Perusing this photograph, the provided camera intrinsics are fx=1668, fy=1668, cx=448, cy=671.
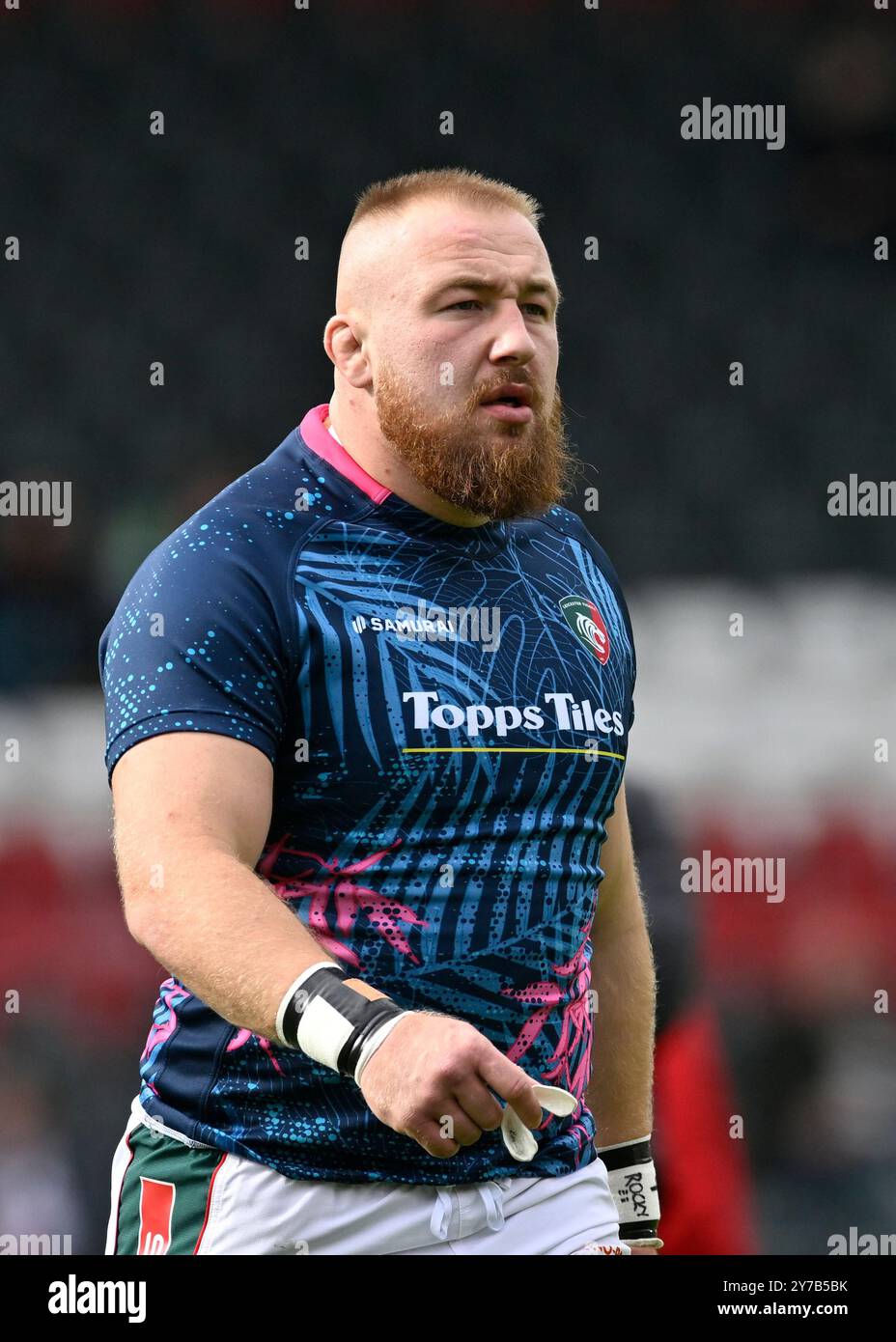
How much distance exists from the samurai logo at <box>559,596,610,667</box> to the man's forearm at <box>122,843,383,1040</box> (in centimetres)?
58

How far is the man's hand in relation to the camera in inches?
53.9

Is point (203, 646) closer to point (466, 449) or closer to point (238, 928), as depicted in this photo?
point (238, 928)

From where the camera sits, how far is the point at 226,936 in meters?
1.52

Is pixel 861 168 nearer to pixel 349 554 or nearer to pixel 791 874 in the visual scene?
pixel 791 874

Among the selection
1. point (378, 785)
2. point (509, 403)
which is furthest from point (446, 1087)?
point (509, 403)

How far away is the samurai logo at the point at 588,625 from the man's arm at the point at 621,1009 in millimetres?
220

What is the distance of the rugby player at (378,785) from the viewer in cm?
160

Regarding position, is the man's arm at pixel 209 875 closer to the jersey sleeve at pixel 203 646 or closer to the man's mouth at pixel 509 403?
the jersey sleeve at pixel 203 646

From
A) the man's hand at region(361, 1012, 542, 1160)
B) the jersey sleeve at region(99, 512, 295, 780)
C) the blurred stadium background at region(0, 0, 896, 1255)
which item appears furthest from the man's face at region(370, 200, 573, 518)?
the blurred stadium background at region(0, 0, 896, 1255)

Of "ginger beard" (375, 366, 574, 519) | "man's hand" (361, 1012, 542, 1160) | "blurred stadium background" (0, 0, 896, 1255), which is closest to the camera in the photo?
"man's hand" (361, 1012, 542, 1160)

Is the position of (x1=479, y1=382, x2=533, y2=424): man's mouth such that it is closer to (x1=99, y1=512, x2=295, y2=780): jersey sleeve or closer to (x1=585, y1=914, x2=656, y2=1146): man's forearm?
(x1=99, y1=512, x2=295, y2=780): jersey sleeve

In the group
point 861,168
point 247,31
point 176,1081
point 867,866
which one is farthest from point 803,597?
point 176,1081

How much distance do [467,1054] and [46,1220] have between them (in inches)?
91.7

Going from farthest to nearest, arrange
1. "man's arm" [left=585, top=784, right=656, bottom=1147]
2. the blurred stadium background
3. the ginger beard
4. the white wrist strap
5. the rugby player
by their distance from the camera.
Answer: the blurred stadium background, "man's arm" [left=585, top=784, right=656, bottom=1147], the ginger beard, the rugby player, the white wrist strap
